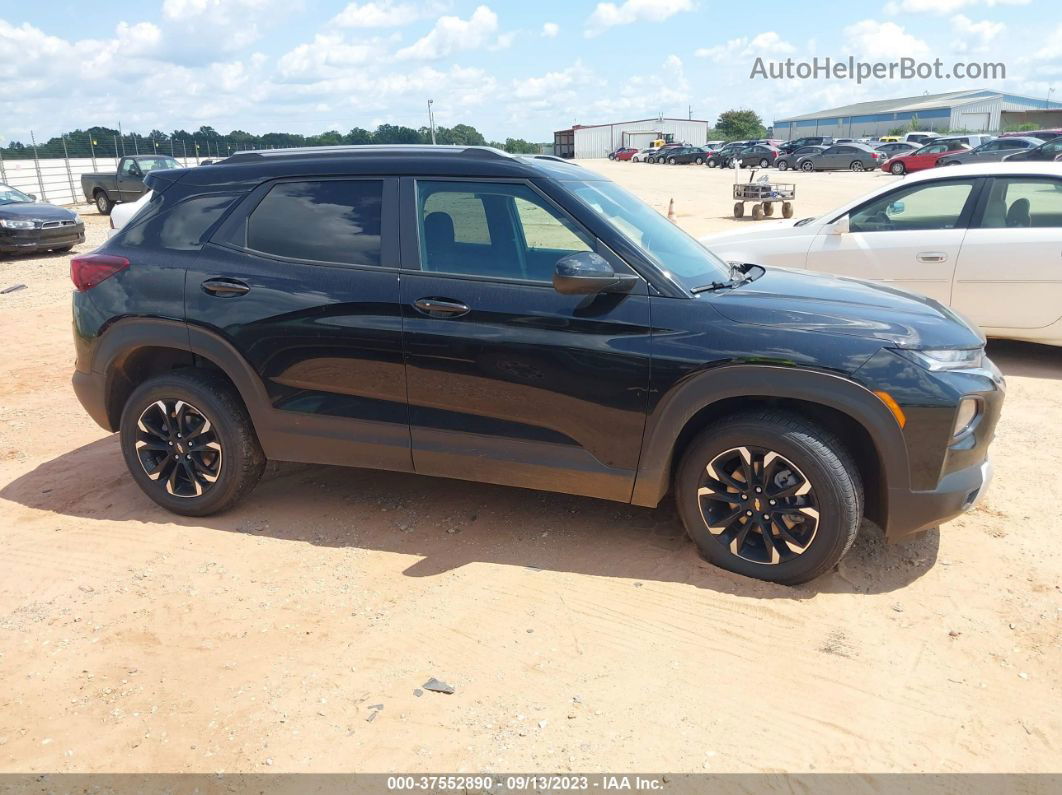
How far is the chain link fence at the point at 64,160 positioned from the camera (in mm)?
30938

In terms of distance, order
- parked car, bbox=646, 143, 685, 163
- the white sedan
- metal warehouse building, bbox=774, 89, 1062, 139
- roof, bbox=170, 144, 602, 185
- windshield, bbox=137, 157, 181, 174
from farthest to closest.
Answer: metal warehouse building, bbox=774, 89, 1062, 139
parked car, bbox=646, 143, 685, 163
windshield, bbox=137, 157, 181, 174
the white sedan
roof, bbox=170, 144, 602, 185

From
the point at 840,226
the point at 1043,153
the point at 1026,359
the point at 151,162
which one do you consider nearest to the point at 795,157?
the point at 1043,153

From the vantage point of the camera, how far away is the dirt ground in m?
2.82

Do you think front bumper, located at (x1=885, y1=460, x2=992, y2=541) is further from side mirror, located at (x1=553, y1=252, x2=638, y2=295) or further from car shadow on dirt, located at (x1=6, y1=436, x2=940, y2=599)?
side mirror, located at (x1=553, y1=252, x2=638, y2=295)

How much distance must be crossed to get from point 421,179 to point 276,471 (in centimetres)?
226

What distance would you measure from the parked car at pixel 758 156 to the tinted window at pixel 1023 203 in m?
45.1

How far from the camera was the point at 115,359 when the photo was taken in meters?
4.50

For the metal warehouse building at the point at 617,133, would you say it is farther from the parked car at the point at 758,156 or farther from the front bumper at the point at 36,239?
the front bumper at the point at 36,239

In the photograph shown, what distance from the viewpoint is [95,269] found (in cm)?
448

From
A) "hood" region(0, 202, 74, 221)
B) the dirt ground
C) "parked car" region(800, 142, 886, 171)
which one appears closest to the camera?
the dirt ground

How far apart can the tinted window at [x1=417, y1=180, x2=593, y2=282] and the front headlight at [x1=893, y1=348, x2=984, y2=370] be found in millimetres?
1537

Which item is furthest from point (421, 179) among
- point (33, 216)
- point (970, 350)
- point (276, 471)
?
point (33, 216)

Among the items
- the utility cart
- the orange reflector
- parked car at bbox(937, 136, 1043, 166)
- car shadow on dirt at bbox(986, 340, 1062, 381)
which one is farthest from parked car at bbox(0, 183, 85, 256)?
parked car at bbox(937, 136, 1043, 166)

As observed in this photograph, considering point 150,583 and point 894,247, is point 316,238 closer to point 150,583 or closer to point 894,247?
point 150,583
